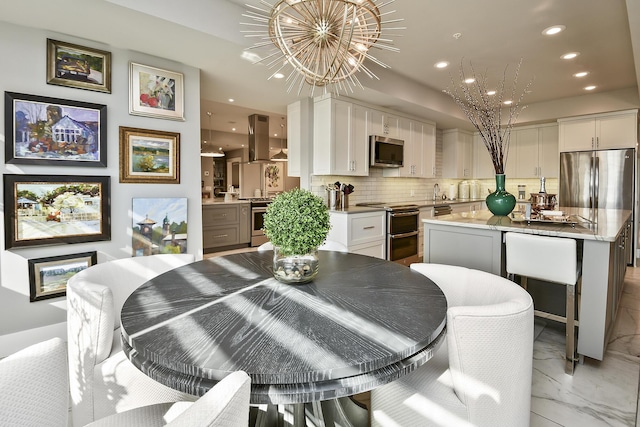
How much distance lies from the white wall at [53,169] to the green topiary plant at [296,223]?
6.67 feet

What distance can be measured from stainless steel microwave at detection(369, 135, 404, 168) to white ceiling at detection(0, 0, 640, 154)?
20.5 inches

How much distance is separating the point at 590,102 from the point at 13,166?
723 centimetres

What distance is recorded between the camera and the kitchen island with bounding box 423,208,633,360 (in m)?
2.06

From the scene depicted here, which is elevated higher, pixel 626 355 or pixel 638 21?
pixel 638 21


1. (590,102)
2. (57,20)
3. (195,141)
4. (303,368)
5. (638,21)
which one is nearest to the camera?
(303,368)

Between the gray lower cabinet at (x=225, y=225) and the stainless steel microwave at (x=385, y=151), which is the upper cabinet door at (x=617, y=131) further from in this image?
the gray lower cabinet at (x=225, y=225)

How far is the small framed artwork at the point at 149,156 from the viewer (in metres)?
2.69

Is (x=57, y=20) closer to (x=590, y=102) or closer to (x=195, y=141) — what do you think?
(x=195, y=141)

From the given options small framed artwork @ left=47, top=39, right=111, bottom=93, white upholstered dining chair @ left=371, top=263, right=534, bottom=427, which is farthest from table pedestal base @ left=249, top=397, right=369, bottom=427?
small framed artwork @ left=47, top=39, right=111, bottom=93

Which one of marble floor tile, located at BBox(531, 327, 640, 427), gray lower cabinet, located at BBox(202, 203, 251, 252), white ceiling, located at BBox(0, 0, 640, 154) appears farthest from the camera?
gray lower cabinet, located at BBox(202, 203, 251, 252)

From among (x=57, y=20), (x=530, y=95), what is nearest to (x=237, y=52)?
(x=57, y=20)

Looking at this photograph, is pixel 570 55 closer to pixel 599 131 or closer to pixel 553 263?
pixel 599 131

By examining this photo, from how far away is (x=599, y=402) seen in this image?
176cm

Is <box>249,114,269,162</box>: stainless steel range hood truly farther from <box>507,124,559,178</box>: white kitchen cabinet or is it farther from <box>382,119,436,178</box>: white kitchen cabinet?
<box>507,124,559,178</box>: white kitchen cabinet
